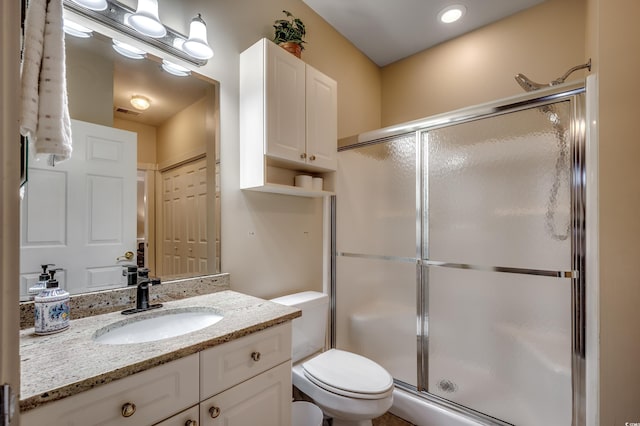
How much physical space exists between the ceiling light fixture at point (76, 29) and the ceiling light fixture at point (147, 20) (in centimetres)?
16

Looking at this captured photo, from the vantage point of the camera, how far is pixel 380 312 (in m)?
2.01

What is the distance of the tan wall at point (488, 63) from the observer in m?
1.91

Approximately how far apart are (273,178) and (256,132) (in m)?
0.36

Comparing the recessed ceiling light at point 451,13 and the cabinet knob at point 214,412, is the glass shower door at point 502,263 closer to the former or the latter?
the recessed ceiling light at point 451,13

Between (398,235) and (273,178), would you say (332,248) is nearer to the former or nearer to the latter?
(398,235)

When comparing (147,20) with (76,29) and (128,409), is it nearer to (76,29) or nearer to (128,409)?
(76,29)

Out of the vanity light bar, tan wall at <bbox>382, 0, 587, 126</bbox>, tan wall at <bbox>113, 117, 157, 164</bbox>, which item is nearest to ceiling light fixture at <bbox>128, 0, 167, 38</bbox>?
the vanity light bar

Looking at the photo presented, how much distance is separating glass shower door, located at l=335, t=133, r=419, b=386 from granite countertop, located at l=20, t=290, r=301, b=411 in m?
1.01

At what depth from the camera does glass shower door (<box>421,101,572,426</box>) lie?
1.39 metres

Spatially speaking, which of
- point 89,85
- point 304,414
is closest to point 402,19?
point 89,85

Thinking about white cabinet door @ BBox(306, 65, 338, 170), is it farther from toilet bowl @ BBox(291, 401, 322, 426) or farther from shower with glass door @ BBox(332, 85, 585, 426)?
toilet bowl @ BBox(291, 401, 322, 426)

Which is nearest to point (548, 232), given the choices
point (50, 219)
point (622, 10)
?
point (622, 10)

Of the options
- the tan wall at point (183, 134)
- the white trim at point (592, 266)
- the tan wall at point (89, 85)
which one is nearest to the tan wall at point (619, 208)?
the white trim at point (592, 266)

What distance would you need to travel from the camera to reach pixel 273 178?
5.98 feet
